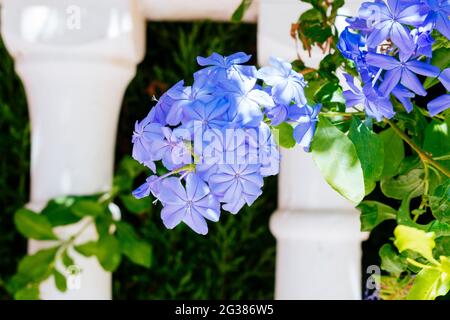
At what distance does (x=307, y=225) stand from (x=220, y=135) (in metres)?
0.83

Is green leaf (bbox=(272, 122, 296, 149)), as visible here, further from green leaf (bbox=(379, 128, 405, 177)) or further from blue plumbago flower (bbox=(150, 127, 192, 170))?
green leaf (bbox=(379, 128, 405, 177))

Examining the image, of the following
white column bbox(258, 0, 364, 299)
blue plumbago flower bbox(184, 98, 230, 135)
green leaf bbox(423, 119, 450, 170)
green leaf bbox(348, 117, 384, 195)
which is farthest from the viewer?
white column bbox(258, 0, 364, 299)

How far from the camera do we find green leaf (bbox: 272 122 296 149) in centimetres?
105

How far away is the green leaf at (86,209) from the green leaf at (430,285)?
892mm

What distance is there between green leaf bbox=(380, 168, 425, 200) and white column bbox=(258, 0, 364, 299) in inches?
18.1

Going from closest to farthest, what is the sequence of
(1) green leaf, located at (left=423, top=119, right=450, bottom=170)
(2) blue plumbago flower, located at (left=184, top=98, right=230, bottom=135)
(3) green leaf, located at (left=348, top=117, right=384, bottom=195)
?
(2) blue plumbago flower, located at (left=184, top=98, right=230, bottom=135) < (3) green leaf, located at (left=348, top=117, right=384, bottom=195) < (1) green leaf, located at (left=423, top=119, right=450, bottom=170)

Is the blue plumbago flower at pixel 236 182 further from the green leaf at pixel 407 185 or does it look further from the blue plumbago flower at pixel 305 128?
the green leaf at pixel 407 185

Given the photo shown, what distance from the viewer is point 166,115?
101cm

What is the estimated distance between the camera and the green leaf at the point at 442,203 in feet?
3.45

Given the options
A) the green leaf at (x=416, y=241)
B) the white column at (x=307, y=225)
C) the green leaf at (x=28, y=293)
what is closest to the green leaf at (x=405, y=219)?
the green leaf at (x=416, y=241)

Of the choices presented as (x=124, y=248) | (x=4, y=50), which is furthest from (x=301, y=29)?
(x=4, y=50)

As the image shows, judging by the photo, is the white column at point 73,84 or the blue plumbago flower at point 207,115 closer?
the blue plumbago flower at point 207,115

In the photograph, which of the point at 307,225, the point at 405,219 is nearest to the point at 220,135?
the point at 405,219

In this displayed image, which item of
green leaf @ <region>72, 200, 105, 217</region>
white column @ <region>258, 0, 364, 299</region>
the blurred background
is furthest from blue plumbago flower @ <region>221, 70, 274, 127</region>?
the blurred background
